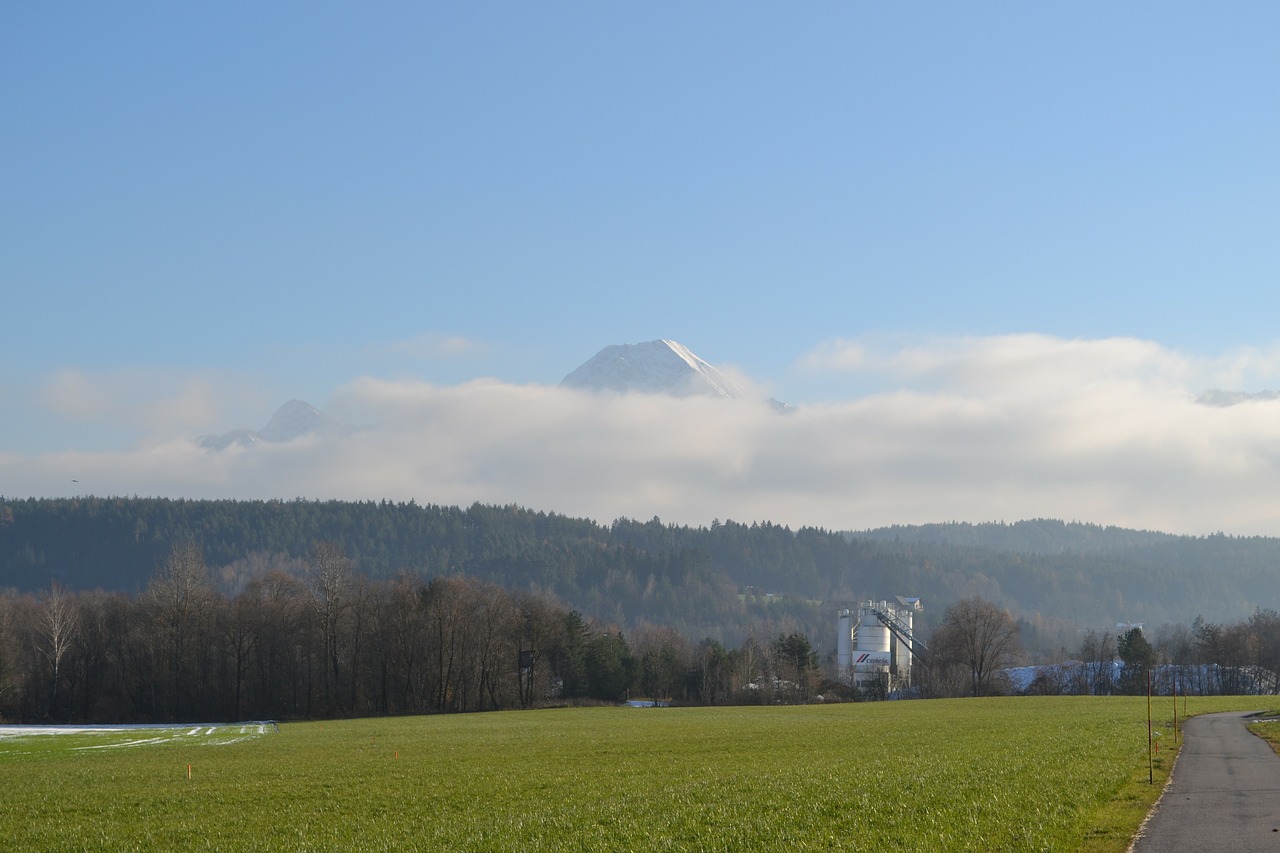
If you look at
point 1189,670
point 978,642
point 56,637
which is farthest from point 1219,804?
point 1189,670

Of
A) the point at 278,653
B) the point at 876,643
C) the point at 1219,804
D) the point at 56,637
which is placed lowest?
the point at 876,643

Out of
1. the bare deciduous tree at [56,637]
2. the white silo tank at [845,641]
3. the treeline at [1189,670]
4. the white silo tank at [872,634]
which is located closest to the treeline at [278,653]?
the bare deciduous tree at [56,637]

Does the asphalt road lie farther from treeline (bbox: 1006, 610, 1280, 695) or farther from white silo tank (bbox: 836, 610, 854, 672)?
white silo tank (bbox: 836, 610, 854, 672)

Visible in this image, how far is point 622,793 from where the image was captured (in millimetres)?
30922

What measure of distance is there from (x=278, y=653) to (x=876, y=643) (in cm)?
9057

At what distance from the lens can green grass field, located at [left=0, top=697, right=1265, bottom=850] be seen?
23109 millimetres

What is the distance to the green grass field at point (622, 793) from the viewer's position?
2311cm

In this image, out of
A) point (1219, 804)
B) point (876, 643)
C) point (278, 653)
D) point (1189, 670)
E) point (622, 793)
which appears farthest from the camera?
point (876, 643)

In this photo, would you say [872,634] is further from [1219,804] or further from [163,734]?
[1219,804]

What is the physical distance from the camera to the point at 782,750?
45.1m

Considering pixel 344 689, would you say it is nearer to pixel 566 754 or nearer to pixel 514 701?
pixel 514 701

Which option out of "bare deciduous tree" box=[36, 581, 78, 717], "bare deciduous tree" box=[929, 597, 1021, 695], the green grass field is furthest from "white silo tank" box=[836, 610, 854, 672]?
the green grass field

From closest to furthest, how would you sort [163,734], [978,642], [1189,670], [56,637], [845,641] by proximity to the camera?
[163,734], [56,637], [978,642], [1189,670], [845,641]

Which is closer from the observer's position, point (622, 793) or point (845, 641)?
point (622, 793)
